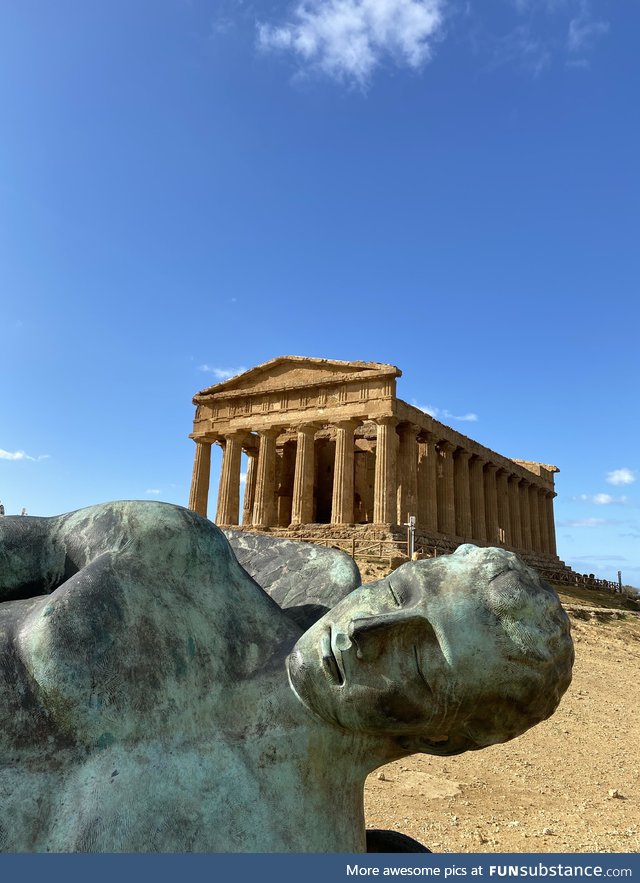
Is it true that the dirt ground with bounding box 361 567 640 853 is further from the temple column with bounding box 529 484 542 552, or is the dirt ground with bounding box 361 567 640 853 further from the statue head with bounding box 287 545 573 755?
the temple column with bounding box 529 484 542 552

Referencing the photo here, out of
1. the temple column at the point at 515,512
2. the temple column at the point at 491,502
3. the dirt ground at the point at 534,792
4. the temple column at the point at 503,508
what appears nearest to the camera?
the dirt ground at the point at 534,792

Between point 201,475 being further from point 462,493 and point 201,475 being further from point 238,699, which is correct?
point 238,699

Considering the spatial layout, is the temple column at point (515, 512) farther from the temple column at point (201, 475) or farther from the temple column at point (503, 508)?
the temple column at point (201, 475)

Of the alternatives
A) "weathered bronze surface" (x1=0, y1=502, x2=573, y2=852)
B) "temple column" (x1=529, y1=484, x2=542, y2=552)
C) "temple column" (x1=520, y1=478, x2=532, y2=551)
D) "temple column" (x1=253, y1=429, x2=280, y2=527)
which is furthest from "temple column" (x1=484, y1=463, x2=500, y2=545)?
"weathered bronze surface" (x1=0, y1=502, x2=573, y2=852)

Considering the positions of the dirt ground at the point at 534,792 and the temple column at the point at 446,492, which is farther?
the temple column at the point at 446,492

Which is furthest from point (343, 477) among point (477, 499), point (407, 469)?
point (477, 499)

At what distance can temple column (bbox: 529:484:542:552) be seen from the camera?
48875 mm

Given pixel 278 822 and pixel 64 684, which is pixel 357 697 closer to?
pixel 278 822

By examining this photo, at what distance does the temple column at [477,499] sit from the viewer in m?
40.0

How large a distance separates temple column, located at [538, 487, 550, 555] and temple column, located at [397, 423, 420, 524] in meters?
20.3

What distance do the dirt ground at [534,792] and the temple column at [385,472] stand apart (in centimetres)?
1869

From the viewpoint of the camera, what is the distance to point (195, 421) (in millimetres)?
38906

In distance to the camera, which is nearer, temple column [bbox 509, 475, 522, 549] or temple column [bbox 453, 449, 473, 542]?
temple column [bbox 453, 449, 473, 542]

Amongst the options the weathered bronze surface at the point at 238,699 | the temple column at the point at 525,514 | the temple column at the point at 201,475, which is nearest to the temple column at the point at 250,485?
the temple column at the point at 201,475
